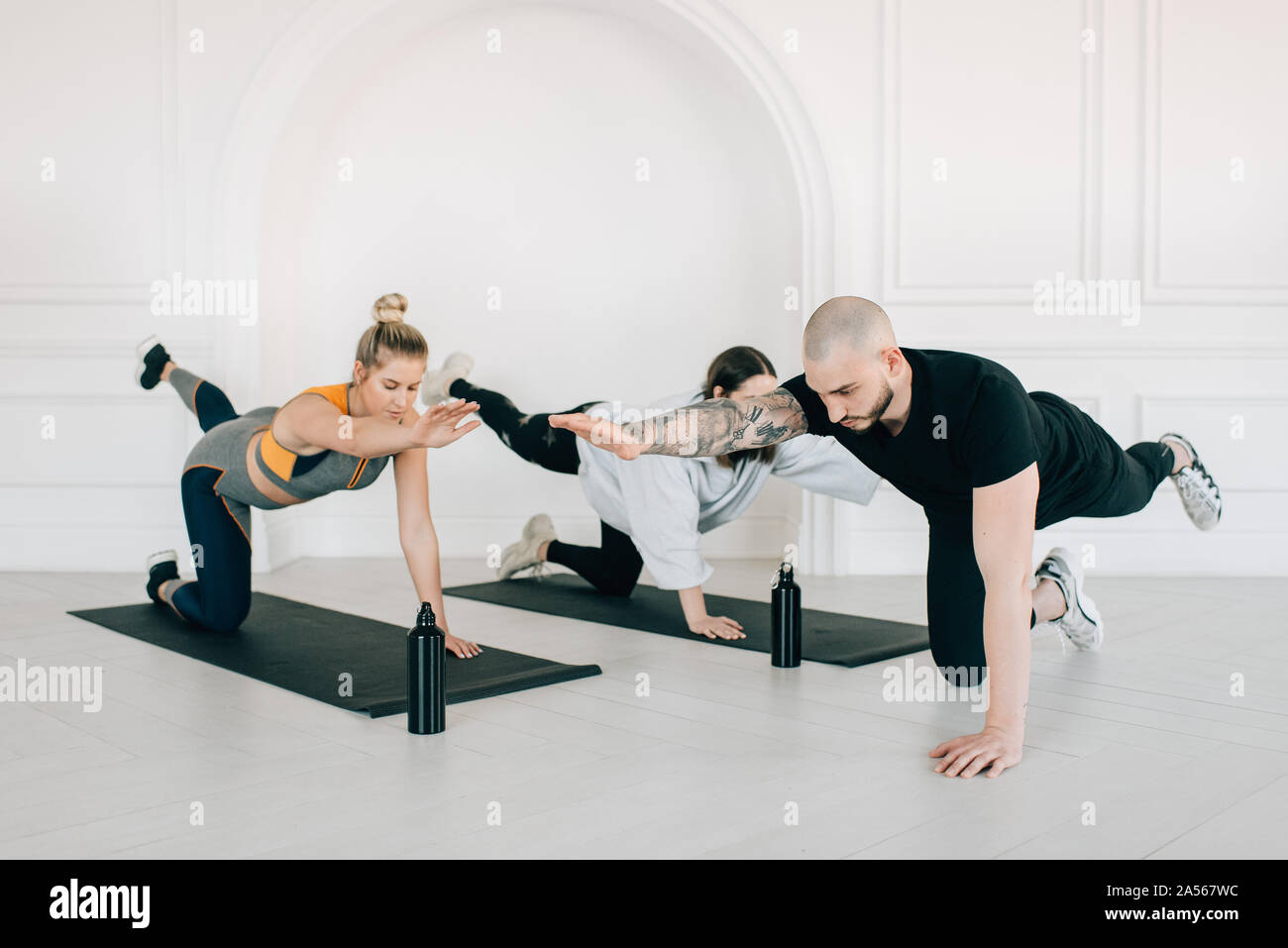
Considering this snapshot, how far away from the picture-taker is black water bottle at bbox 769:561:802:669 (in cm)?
309

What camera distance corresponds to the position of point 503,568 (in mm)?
4688

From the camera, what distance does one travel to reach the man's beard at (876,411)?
219 centimetres

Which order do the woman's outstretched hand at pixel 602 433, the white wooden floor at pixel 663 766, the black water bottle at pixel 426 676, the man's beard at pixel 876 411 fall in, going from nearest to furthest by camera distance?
the white wooden floor at pixel 663 766 < the woman's outstretched hand at pixel 602 433 < the man's beard at pixel 876 411 < the black water bottle at pixel 426 676

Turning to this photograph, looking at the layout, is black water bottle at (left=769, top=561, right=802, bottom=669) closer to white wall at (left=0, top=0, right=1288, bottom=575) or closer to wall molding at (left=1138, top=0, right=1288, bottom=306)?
white wall at (left=0, top=0, right=1288, bottom=575)

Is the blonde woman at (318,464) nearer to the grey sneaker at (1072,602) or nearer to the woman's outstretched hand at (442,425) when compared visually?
the woman's outstretched hand at (442,425)

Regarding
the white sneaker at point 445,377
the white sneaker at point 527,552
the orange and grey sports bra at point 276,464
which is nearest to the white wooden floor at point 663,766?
the orange and grey sports bra at point 276,464

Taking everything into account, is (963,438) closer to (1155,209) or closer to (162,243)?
(1155,209)

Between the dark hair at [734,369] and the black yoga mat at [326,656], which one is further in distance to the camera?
the dark hair at [734,369]

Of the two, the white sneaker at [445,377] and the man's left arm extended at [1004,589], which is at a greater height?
the white sneaker at [445,377]

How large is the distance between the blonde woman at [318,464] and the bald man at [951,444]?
1.98 feet

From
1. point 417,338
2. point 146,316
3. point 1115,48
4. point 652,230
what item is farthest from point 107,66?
point 1115,48

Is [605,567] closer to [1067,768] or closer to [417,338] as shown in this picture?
[417,338]

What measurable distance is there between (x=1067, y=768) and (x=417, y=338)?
183 cm

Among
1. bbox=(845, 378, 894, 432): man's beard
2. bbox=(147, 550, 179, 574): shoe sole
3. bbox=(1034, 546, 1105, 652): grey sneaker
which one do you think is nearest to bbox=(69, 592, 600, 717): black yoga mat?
bbox=(147, 550, 179, 574): shoe sole
